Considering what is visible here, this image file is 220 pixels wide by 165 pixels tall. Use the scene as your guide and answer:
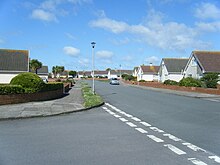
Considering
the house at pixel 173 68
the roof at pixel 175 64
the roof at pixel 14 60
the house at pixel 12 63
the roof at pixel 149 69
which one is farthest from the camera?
the roof at pixel 149 69

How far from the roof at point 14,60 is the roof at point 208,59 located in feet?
81.7

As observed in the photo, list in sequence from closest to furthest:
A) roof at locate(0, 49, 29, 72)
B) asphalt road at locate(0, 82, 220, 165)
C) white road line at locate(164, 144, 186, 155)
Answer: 1. asphalt road at locate(0, 82, 220, 165)
2. white road line at locate(164, 144, 186, 155)
3. roof at locate(0, 49, 29, 72)

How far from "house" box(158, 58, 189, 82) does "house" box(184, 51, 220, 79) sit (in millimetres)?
11374

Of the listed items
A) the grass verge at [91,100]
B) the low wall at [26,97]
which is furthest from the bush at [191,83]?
the low wall at [26,97]

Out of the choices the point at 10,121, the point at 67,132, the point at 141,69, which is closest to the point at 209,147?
the point at 67,132

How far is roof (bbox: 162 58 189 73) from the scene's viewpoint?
192 feet

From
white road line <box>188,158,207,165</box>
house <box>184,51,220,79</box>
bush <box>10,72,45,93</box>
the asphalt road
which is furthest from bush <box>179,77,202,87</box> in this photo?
white road line <box>188,158,207,165</box>

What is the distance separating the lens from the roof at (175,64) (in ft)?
192

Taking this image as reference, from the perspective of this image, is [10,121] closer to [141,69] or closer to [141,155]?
[141,155]

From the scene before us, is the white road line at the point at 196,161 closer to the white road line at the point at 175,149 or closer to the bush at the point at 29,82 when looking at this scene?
the white road line at the point at 175,149

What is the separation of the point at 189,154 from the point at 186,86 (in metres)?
29.7

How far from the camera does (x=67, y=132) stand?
839 cm

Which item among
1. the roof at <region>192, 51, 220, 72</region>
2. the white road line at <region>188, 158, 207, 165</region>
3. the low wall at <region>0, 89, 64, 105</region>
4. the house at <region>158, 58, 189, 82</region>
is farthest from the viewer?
the house at <region>158, 58, 189, 82</region>

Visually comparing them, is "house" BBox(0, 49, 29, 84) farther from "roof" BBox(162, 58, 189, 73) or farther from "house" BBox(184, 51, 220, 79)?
"roof" BBox(162, 58, 189, 73)
